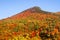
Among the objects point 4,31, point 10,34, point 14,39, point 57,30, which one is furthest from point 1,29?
point 57,30

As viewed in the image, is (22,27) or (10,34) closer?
(10,34)

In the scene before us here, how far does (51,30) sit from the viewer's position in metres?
32.4

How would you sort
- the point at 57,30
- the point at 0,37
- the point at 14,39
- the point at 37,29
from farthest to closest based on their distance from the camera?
the point at 37,29
the point at 57,30
the point at 0,37
the point at 14,39

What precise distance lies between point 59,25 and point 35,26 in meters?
4.14

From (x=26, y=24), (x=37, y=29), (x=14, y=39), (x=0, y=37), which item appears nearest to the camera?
(x=14, y=39)

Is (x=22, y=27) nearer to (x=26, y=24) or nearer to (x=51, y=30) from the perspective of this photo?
(x=26, y=24)

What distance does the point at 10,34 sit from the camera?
31719 millimetres

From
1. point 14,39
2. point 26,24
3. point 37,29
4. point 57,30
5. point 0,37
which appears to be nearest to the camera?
point 14,39

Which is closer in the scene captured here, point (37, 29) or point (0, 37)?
point (0, 37)

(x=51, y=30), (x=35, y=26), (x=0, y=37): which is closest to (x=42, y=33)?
(x=51, y=30)

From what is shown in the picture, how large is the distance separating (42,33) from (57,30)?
254 cm

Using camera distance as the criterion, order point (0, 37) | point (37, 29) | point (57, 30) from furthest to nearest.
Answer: point (37, 29)
point (57, 30)
point (0, 37)

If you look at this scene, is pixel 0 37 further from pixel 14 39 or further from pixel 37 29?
pixel 37 29

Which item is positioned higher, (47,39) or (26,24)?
(26,24)
